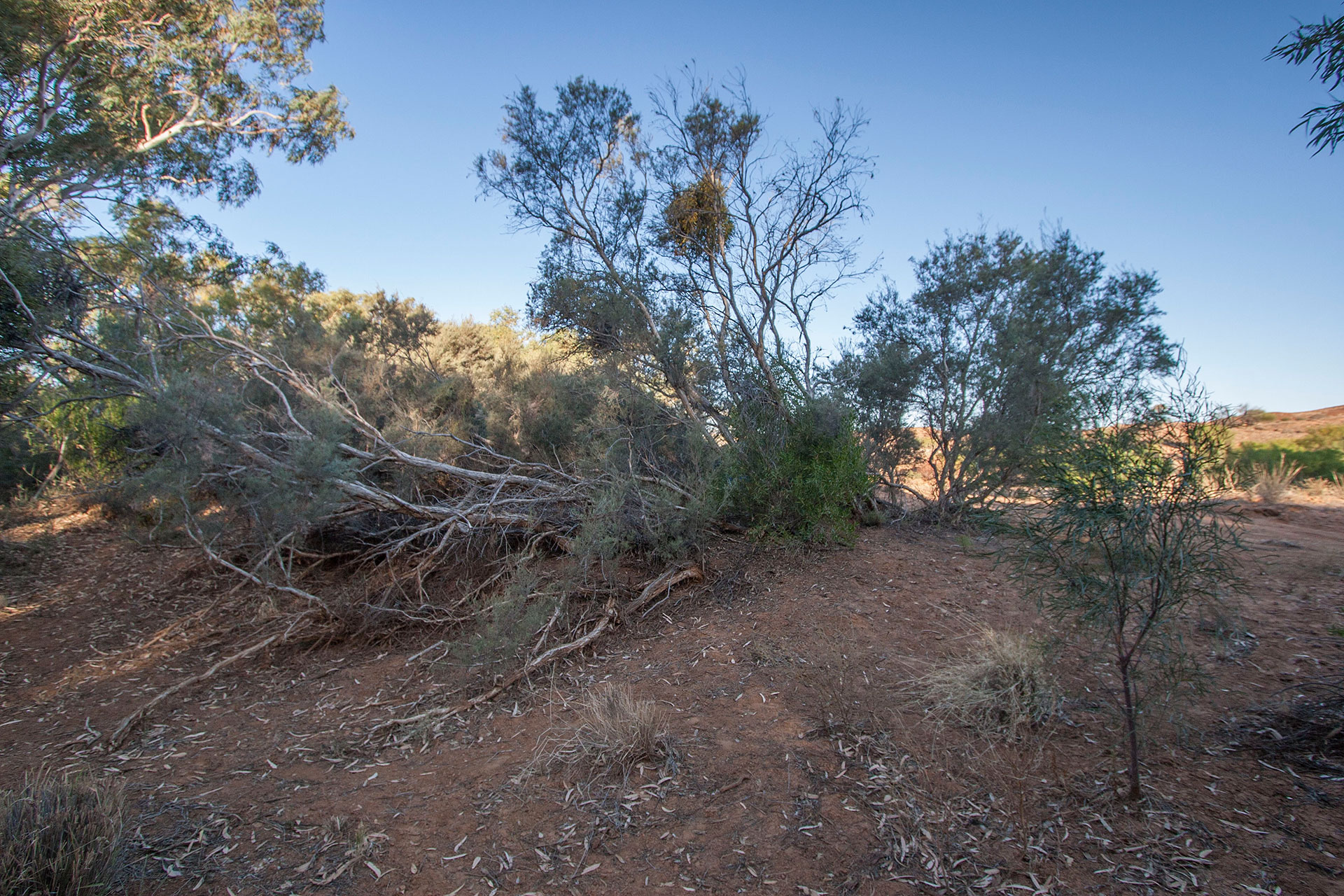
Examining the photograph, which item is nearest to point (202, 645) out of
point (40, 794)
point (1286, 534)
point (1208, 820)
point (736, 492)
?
point (40, 794)

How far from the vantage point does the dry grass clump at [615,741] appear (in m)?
3.81

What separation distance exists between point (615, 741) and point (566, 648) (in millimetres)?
1726

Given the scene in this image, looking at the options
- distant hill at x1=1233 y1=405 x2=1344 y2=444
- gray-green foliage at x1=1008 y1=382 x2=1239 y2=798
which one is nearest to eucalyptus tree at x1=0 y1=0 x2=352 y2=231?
gray-green foliage at x1=1008 y1=382 x2=1239 y2=798

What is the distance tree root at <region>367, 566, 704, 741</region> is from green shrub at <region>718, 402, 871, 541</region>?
3.18 ft

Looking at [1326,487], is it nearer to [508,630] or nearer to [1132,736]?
[1132,736]

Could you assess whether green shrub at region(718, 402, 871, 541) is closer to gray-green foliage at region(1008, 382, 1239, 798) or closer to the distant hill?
gray-green foliage at region(1008, 382, 1239, 798)

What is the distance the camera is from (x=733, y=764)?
377 cm

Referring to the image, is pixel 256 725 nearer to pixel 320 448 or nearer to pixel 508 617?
pixel 508 617

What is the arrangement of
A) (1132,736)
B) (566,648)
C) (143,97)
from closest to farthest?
(1132,736) → (566,648) → (143,97)

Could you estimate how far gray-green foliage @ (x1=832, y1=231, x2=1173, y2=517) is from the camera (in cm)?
816

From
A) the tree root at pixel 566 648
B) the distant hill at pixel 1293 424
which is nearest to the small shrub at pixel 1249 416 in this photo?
the tree root at pixel 566 648

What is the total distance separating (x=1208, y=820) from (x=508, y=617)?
4390mm

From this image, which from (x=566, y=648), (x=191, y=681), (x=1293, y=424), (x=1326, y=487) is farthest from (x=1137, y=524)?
(x=1293, y=424)

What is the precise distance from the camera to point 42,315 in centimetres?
575
